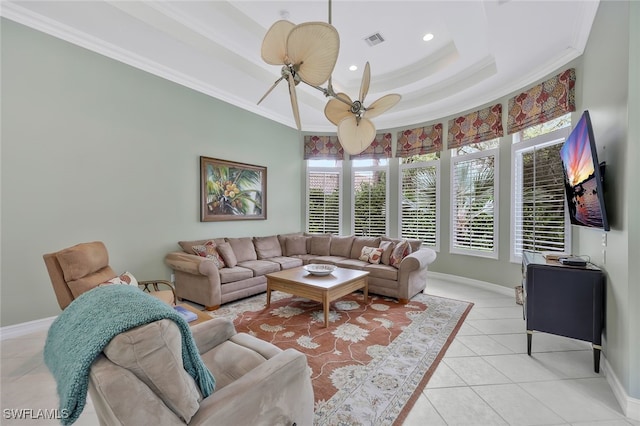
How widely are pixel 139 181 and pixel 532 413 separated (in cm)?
475

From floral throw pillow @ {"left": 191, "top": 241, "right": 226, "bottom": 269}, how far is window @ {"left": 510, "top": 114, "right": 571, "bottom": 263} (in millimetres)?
4556

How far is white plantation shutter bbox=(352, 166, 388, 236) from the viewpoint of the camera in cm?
609

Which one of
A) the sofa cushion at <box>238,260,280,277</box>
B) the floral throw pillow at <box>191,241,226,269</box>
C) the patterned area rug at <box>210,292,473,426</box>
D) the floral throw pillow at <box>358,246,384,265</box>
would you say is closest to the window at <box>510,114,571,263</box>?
the patterned area rug at <box>210,292,473,426</box>

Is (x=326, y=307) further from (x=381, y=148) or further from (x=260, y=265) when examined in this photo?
(x=381, y=148)

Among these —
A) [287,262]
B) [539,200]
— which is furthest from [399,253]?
[539,200]

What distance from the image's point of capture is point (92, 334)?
2.95ft

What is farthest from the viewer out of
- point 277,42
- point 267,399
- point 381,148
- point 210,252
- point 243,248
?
point 381,148

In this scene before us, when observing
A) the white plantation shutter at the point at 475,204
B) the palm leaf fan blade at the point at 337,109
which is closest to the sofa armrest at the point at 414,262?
the white plantation shutter at the point at 475,204

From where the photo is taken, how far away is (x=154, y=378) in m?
0.92

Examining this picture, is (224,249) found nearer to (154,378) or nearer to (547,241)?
(154,378)

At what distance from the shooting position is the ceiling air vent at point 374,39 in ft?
11.6

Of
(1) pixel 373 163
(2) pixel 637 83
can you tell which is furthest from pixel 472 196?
(2) pixel 637 83

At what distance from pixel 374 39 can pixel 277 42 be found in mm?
2124

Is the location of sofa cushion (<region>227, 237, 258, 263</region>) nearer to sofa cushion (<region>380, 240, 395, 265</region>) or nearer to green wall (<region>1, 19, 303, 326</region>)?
green wall (<region>1, 19, 303, 326</region>)
